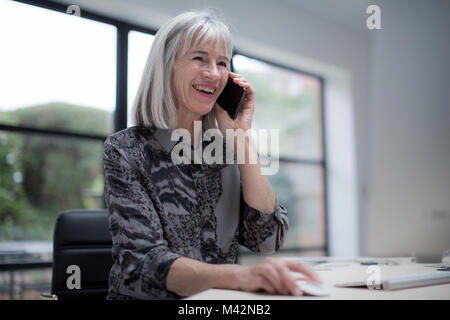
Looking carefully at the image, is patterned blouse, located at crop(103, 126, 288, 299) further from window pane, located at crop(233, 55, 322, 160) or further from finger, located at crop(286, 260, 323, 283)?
window pane, located at crop(233, 55, 322, 160)

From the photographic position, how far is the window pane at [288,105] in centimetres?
389

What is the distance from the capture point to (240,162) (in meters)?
1.11

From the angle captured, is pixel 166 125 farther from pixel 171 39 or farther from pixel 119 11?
pixel 119 11

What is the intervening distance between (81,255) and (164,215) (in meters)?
0.48

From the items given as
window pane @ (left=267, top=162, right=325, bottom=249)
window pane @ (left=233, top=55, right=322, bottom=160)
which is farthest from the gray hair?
window pane @ (left=267, top=162, right=325, bottom=249)

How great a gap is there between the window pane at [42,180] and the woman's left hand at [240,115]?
189 cm

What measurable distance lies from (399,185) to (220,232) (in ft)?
1.84

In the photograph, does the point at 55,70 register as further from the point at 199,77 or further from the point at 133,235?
the point at 133,235

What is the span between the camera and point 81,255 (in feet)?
4.27

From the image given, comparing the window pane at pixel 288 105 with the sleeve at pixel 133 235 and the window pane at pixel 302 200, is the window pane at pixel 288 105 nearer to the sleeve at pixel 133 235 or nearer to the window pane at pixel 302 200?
the window pane at pixel 302 200

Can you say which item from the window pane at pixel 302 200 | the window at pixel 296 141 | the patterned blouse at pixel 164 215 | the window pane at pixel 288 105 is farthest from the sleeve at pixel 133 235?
the window pane at pixel 302 200

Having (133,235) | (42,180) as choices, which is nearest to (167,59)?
(133,235)

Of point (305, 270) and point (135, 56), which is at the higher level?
point (135, 56)
